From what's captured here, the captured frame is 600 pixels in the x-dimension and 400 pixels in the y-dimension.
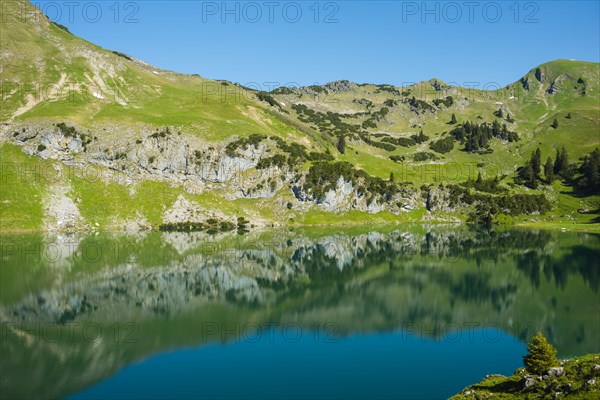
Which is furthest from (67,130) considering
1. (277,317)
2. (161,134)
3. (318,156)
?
(277,317)

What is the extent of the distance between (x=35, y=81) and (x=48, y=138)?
48.8m

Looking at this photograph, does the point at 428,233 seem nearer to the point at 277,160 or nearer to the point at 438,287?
the point at 277,160

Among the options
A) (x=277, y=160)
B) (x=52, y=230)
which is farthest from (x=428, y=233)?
(x=52, y=230)

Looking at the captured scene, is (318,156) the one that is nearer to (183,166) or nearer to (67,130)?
(183,166)

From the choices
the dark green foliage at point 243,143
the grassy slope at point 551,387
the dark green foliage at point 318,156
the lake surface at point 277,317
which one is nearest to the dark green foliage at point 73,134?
the dark green foliage at point 243,143

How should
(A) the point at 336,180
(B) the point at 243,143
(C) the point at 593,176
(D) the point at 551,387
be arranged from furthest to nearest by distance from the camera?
(C) the point at 593,176 → (B) the point at 243,143 → (A) the point at 336,180 → (D) the point at 551,387

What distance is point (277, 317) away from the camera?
180 ft

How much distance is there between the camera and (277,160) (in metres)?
176

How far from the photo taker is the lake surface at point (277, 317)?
114ft

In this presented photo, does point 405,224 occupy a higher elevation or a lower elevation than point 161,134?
lower

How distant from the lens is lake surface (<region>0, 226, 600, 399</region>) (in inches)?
1364

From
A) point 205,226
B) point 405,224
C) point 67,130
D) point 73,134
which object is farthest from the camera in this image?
point 405,224

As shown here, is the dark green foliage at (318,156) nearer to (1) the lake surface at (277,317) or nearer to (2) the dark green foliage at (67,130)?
(1) the lake surface at (277,317)

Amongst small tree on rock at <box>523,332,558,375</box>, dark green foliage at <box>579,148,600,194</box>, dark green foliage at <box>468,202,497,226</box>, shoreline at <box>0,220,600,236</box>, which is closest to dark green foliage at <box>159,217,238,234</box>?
shoreline at <box>0,220,600,236</box>
